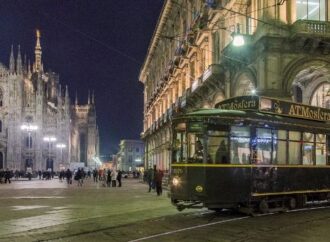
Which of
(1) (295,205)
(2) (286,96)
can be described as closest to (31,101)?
(2) (286,96)

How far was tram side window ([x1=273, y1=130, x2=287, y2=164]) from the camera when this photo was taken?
17.3 meters

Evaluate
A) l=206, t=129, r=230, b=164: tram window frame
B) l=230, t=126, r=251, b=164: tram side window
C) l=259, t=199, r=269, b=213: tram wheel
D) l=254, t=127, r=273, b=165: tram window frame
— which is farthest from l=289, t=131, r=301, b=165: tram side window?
l=206, t=129, r=230, b=164: tram window frame

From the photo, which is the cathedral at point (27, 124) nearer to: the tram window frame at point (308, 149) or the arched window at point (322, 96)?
the arched window at point (322, 96)

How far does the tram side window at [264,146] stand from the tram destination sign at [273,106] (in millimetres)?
945

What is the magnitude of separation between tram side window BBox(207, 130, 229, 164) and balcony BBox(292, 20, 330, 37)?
1309 cm

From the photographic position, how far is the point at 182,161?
1612cm

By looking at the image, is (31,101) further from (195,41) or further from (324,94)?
(324,94)

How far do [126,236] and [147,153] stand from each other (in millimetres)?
67271

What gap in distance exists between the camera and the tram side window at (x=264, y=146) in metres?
16.8

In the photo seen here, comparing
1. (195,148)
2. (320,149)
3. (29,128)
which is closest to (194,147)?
(195,148)

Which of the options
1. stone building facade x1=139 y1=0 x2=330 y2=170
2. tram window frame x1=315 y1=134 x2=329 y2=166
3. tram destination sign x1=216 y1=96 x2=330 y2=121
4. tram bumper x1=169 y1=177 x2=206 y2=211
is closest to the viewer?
tram bumper x1=169 y1=177 x2=206 y2=211

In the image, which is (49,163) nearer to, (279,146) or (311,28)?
(311,28)

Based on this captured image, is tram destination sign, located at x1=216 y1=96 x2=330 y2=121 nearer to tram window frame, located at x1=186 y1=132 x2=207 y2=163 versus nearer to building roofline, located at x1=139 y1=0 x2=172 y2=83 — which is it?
tram window frame, located at x1=186 y1=132 x2=207 y2=163

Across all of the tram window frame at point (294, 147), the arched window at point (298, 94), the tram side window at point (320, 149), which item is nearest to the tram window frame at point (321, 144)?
the tram side window at point (320, 149)
